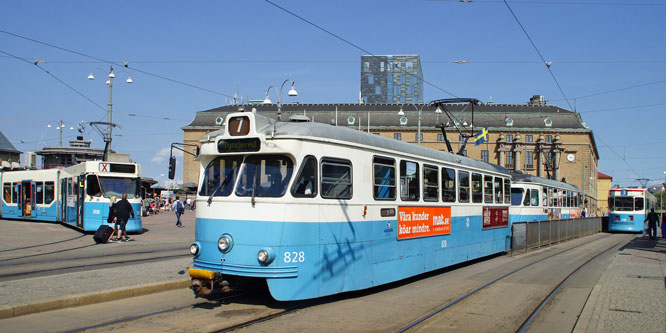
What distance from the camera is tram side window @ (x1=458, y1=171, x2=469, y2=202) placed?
550 inches

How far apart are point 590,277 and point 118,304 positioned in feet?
34.0

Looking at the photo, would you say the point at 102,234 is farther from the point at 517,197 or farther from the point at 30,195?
the point at 517,197

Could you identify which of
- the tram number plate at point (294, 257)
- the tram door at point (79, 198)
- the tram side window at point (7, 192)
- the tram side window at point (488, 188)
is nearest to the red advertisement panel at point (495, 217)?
the tram side window at point (488, 188)

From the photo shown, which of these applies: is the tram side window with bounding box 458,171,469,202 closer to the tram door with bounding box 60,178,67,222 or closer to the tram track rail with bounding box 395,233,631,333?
the tram track rail with bounding box 395,233,631,333

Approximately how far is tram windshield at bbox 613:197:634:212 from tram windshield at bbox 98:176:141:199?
102ft

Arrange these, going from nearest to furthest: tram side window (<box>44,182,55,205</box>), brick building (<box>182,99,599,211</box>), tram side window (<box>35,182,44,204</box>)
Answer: tram side window (<box>44,182,55,205</box>) < tram side window (<box>35,182,44,204</box>) < brick building (<box>182,99,599,211</box>)

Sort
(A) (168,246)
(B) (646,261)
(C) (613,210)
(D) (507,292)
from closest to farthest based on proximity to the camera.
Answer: (D) (507,292), (B) (646,261), (A) (168,246), (C) (613,210)

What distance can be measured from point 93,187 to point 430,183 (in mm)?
16845

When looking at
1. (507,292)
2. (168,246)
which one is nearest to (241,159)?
(507,292)

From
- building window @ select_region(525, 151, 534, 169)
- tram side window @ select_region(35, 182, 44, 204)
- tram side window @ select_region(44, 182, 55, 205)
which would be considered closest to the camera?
tram side window @ select_region(44, 182, 55, 205)

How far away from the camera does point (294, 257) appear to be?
842cm

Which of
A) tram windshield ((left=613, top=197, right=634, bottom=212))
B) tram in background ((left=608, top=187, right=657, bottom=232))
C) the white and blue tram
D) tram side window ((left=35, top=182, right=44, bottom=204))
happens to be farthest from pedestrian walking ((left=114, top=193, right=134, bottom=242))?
tram windshield ((left=613, top=197, right=634, bottom=212))

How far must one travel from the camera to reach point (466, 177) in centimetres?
1449

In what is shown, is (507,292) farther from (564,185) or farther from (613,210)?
(613,210)
